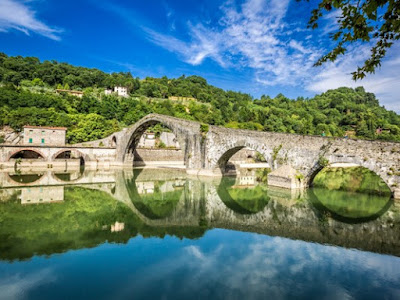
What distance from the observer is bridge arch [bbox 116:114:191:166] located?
86.9 feet

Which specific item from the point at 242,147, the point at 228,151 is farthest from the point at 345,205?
the point at 228,151

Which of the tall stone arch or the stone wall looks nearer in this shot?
the tall stone arch

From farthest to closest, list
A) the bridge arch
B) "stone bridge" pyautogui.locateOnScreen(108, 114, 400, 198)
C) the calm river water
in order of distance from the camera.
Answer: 1. the bridge arch
2. "stone bridge" pyautogui.locateOnScreen(108, 114, 400, 198)
3. the calm river water

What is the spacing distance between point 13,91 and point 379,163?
55148 millimetres

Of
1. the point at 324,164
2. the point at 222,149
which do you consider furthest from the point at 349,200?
the point at 222,149

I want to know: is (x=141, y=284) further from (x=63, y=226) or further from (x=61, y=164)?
(x=61, y=164)

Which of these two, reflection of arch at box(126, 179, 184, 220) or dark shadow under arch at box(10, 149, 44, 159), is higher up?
dark shadow under arch at box(10, 149, 44, 159)

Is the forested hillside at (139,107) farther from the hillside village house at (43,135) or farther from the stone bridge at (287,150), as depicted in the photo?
the stone bridge at (287,150)

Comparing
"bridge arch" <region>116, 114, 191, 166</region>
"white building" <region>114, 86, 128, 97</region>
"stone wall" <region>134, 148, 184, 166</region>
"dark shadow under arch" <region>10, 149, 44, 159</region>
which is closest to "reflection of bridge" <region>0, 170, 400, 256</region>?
"bridge arch" <region>116, 114, 191, 166</region>

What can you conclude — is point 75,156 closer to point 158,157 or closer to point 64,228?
point 158,157

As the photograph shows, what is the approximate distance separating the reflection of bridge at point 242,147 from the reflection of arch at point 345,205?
108cm

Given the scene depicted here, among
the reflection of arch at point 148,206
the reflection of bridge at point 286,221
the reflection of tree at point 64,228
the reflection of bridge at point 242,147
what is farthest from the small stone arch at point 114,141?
the reflection of tree at point 64,228

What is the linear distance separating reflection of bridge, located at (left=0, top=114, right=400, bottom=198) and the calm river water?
250 cm

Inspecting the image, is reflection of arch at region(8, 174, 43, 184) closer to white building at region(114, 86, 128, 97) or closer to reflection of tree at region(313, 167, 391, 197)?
reflection of tree at region(313, 167, 391, 197)
